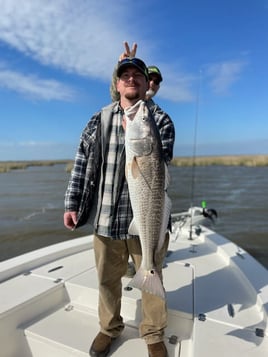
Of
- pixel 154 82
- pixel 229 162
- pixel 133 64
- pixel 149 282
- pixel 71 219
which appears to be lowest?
pixel 149 282

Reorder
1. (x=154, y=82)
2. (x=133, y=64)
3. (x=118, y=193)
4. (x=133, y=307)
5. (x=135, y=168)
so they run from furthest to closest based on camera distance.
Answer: (x=154, y=82) → (x=133, y=307) → (x=118, y=193) → (x=133, y=64) → (x=135, y=168)

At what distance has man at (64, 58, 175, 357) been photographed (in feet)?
7.36

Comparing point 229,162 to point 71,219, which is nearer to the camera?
point 71,219

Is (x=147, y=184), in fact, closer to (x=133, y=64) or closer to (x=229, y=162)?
(x=133, y=64)

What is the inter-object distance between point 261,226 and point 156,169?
9.34m

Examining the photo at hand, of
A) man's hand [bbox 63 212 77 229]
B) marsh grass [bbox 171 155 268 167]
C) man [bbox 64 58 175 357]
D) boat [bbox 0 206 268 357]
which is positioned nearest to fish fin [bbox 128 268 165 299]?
man [bbox 64 58 175 357]

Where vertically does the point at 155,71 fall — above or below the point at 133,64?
above

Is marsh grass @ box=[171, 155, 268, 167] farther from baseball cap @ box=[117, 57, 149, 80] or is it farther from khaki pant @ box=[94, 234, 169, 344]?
baseball cap @ box=[117, 57, 149, 80]

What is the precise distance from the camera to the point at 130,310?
9.66 ft

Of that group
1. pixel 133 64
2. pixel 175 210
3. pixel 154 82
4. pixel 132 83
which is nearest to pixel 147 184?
pixel 132 83

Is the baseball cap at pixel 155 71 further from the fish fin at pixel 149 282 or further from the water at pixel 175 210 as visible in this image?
the water at pixel 175 210

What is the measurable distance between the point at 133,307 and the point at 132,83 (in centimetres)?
206

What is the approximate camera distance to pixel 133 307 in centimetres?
293

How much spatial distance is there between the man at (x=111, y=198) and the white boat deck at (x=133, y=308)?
297mm
